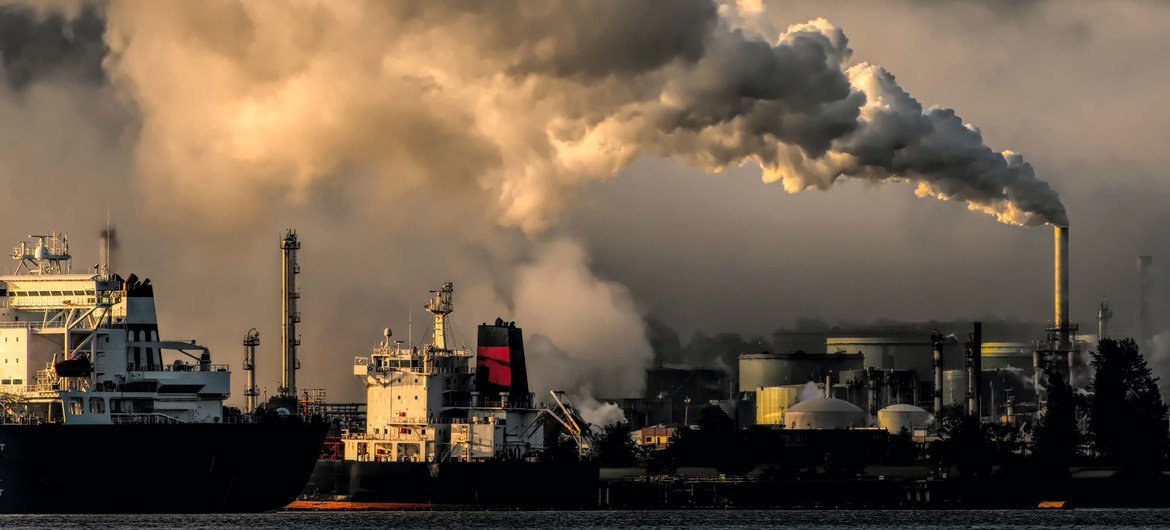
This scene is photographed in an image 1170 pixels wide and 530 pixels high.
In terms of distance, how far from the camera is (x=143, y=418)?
12075cm

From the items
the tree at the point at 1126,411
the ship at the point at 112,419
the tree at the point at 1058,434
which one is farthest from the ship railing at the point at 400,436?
the tree at the point at 1126,411

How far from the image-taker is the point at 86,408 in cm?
11894

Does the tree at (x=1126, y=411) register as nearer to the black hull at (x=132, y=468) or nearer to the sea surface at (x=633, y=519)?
the sea surface at (x=633, y=519)

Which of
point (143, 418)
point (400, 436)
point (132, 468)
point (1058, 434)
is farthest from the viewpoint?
point (1058, 434)

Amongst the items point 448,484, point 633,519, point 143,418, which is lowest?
point 633,519

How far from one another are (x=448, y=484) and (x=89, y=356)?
122 ft

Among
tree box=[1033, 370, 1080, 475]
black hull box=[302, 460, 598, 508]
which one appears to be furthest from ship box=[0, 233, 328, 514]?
tree box=[1033, 370, 1080, 475]

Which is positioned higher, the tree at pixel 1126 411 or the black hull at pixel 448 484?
the tree at pixel 1126 411

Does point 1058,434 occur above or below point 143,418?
below

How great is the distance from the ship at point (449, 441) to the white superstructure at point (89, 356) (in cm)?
2886

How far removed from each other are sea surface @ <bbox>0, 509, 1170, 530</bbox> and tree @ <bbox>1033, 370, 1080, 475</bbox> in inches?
392

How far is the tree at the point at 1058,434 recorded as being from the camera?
165625 millimetres

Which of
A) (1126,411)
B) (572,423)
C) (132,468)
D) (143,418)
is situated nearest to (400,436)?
(572,423)

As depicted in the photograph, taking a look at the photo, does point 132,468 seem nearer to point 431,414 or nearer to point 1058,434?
point 431,414
